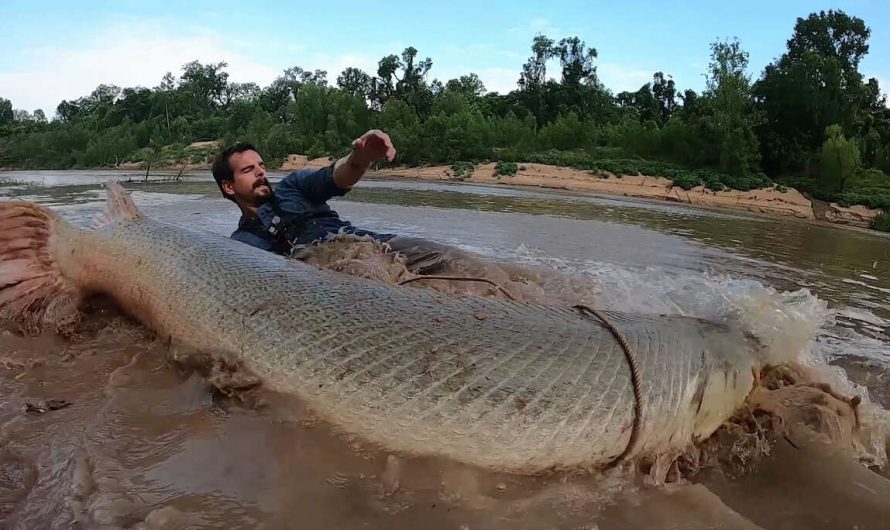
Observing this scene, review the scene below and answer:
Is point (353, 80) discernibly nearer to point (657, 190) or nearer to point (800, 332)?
point (657, 190)

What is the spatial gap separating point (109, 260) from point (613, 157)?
37.2 meters

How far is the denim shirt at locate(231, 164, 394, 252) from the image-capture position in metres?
4.49

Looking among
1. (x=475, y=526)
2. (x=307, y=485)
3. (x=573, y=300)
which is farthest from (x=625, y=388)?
(x=573, y=300)

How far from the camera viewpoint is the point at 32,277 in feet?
11.3

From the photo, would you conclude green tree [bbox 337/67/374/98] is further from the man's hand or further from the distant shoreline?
the man's hand

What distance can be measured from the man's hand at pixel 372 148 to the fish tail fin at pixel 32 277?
1.76 meters

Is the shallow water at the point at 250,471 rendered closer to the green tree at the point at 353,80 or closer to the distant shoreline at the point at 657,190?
the distant shoreline at the point at 657,190

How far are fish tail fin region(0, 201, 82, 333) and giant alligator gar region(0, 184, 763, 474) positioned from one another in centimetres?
109

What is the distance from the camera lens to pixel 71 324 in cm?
333

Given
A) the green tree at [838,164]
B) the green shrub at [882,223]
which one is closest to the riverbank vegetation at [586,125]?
the green tree at [838,164]

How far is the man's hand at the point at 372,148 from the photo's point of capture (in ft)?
12.2

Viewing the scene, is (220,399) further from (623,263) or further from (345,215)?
(345,215)

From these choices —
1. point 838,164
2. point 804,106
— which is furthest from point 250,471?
point 804,106

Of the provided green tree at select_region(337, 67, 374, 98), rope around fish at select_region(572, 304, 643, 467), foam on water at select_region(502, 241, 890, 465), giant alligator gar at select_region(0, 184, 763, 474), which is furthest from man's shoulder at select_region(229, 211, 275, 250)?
green tree at select_region(337, 67, 374, 98)
